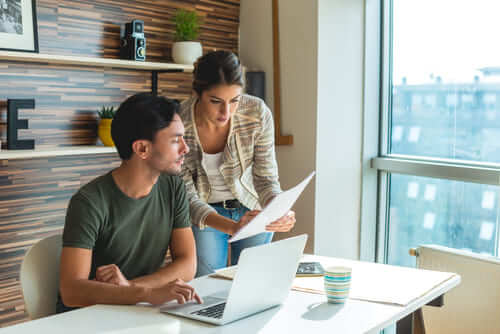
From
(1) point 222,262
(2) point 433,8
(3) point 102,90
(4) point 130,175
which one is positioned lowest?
(1) point 222,262

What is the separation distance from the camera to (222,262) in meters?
2.25

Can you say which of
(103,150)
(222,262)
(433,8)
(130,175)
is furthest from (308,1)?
(130,175)

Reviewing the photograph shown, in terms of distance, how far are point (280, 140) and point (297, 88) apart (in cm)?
32

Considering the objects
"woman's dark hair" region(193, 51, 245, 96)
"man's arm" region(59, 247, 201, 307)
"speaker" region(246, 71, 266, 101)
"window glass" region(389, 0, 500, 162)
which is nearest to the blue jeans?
"woman's dark hair" region(193, 51, 245, 96)

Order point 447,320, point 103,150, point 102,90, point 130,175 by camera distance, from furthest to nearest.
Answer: point 102,90
point 103,150
point 447,320
point 130,175

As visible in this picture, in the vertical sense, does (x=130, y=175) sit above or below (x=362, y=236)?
above

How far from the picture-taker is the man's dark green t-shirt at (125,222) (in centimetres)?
157

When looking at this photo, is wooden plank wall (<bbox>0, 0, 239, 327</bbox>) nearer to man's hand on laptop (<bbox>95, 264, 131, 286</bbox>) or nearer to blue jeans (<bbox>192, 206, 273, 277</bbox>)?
blue jeans (<bbox>192, 206, 273, 277</bbox>)

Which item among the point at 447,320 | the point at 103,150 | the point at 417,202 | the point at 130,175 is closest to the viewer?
the point at 130,175

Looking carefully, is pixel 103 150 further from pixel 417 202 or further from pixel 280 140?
pixel 417 202

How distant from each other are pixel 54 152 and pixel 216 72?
984mm

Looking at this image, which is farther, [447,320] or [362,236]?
[362,236]

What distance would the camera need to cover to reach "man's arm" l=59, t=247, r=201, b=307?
143cm

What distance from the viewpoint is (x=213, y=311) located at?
4.59 ft
